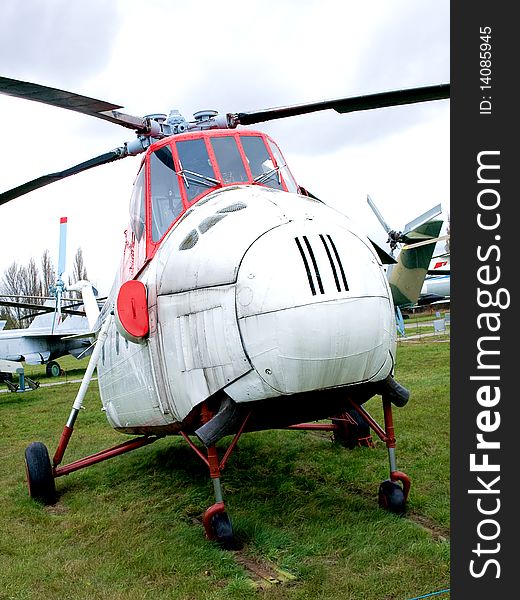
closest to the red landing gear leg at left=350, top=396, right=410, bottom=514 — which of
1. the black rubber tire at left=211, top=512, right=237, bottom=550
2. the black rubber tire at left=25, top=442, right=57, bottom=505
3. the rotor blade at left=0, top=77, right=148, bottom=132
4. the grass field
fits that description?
the grass field

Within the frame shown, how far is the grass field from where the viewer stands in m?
4.43

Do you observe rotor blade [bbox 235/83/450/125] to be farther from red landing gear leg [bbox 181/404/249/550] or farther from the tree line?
the tree line

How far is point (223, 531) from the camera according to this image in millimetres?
4945

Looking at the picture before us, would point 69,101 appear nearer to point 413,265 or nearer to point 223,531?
point 223,531

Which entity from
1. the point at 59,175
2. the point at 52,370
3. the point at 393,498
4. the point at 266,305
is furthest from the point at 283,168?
the point at 52,370

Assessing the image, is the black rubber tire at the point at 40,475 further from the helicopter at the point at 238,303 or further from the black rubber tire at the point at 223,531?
the black rubber tire at the point at 223,531

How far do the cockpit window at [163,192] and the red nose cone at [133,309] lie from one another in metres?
0.64

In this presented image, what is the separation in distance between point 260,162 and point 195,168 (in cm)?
66

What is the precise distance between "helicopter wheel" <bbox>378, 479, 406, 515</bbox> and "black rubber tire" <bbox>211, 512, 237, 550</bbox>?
1.46 metres

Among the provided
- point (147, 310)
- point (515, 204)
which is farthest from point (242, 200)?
point (515, 204)

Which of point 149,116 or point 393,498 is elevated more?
point 149,116

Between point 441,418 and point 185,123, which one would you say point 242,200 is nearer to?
point 185,123

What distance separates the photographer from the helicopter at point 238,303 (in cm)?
436

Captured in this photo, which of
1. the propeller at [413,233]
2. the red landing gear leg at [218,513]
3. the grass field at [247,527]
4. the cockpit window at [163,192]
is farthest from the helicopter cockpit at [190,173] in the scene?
the propeller at [413,233]
